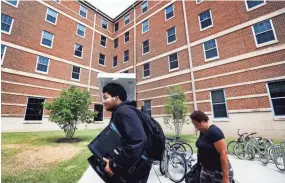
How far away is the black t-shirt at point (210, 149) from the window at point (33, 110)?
57.4 ft

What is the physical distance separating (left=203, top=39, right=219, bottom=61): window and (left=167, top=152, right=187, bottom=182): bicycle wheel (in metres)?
11.1

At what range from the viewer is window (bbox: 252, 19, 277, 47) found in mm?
10641

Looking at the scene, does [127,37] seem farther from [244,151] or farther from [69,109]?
[244,151]

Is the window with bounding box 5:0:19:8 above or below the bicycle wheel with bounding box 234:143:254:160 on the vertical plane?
above

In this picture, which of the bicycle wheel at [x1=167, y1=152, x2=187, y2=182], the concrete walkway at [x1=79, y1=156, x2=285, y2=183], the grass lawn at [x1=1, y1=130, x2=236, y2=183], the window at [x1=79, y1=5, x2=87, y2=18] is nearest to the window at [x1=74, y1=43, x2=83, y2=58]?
the window at [x1=79, y1=5, x2=87, y2=18]

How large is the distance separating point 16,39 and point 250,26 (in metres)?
21.7

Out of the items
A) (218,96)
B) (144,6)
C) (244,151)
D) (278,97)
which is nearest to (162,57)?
(218,96)

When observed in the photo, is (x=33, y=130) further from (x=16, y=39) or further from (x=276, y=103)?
(x=276, y=103)

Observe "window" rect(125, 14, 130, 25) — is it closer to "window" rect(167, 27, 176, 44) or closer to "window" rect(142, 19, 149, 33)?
"window" rect(142, 19, 149, 33)

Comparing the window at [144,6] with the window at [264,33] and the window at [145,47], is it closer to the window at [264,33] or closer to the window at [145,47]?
the window at [145,47]

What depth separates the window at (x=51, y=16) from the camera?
17.6 m

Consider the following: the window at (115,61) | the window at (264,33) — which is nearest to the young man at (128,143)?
the window at (264,33)

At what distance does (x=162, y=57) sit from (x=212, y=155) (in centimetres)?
1562

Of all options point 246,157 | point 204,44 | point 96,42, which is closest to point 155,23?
point 204,44
